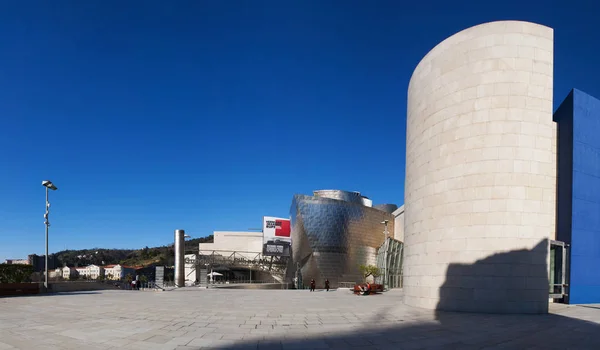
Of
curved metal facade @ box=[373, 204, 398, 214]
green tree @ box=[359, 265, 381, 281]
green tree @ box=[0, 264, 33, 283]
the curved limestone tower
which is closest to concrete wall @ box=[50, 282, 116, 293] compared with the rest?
green tree @ box=[0, 264, 33, 283]

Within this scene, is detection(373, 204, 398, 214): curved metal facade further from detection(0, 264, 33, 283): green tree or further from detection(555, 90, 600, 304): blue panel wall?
detection(0, 264, 33, 283): green tree

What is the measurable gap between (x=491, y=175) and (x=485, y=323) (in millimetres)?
6146

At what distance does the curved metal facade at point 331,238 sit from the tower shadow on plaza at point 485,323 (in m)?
35.8

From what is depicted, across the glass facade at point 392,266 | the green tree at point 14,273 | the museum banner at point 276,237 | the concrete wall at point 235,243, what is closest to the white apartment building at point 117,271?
the concrete wall at point 235,243

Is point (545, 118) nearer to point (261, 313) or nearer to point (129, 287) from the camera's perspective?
point (261, 313)

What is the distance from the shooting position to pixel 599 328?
10500 millimetres

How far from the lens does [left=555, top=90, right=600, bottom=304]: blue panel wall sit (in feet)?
53.0

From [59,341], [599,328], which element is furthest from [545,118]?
[59,341]

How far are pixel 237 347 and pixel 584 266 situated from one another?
1625 centimetres

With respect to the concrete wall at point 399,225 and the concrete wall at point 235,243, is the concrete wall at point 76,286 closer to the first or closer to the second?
the concrete wall at point 399,225

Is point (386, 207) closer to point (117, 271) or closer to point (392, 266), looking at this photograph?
point (392, 266)

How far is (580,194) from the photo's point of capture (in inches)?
642

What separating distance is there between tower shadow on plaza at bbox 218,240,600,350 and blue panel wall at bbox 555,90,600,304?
2.69 meters

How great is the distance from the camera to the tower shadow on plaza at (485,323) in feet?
28.4
